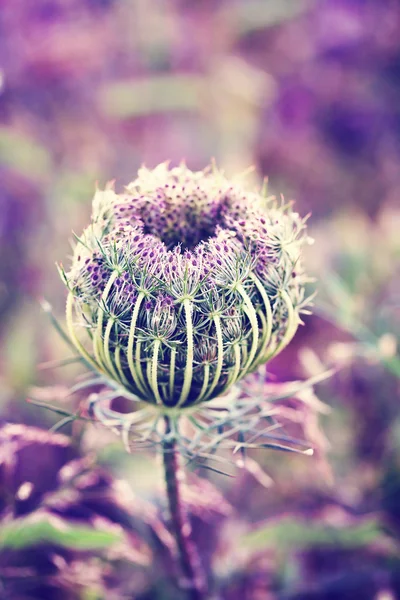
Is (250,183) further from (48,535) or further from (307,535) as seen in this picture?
(48,535)

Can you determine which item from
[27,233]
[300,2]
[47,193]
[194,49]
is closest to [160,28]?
[194,49]

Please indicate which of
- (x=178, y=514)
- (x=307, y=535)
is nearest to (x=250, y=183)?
(x=307, y=535)

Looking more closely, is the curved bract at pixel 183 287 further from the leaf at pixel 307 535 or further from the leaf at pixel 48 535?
the leaf at pixel 307 535

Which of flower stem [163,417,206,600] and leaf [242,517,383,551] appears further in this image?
leaf [242,517,383,551]

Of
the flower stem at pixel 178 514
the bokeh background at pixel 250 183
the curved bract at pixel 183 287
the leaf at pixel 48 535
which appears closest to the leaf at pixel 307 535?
the bokeh background at pixel 250 183

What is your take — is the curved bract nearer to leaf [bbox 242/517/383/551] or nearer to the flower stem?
the flower stem

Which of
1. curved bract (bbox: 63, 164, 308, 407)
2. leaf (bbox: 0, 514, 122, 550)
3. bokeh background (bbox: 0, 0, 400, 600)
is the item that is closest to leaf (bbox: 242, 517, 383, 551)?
bokeh background (bbox: 0, 0, 400, 600)
